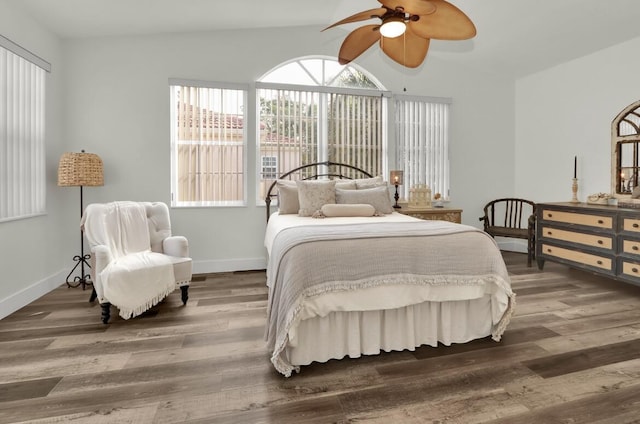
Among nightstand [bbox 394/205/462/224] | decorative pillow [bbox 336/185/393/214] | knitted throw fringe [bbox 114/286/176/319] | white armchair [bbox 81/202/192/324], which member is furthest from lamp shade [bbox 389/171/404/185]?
knitted throw fringe [bbox 114/286/176/319]

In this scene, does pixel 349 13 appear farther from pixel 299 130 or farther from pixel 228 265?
pixel 228 265

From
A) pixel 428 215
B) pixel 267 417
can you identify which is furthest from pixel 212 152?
pixel 267 417

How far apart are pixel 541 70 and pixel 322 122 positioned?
3.28 meters

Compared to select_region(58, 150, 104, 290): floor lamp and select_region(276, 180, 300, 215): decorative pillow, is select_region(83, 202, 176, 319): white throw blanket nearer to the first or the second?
select_region(58, 150, 104, 290): floor lamp

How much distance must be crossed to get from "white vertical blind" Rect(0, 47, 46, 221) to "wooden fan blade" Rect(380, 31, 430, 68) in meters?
3.16

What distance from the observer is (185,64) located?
4367 mm

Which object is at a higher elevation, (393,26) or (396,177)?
(393,26)

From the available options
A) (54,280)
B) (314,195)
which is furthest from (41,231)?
(314,195)

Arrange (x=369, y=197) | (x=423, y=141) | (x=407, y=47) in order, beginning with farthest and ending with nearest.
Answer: (x=423, y=141) → (x=369, y=197) → (x=407, y=47)

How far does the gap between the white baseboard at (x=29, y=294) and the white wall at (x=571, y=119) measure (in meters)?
6.27

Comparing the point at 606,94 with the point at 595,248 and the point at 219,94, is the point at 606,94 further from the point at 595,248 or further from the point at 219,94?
the point at 219,94

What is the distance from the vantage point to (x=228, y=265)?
182 inches

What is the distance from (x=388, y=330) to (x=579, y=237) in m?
2.96

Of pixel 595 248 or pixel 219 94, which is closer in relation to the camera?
pixel 595 248
